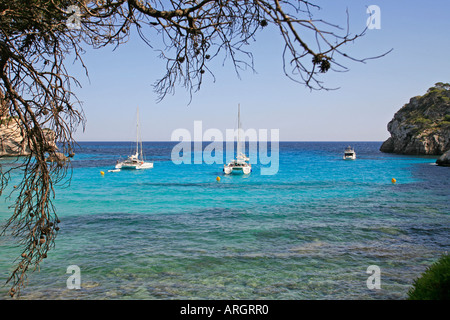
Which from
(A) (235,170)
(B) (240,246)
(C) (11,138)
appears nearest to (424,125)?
(A) (235,170)

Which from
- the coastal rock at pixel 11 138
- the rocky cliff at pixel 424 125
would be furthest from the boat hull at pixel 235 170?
the rocky cliff at pixel 424 125

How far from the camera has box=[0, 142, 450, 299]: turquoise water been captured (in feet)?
34.6

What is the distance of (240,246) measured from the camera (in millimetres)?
15055

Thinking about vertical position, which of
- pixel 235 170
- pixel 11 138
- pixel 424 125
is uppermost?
pixel 424 125

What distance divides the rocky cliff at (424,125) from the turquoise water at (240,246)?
203 ft

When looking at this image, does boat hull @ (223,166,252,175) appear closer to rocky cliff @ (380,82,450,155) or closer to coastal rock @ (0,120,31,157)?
coastal rock @ (0,120,31,157)

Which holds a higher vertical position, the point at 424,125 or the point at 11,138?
the point at 424,125

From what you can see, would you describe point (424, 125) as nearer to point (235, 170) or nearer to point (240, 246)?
point (235, 170)

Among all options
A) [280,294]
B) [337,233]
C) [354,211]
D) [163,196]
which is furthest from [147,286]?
[163,196]

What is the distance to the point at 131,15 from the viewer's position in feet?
12.5

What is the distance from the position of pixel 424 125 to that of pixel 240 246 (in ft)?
299

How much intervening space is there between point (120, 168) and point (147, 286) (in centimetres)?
4920

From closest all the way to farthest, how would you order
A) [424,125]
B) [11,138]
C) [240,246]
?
[11,138]
[240,246]
[424,125]

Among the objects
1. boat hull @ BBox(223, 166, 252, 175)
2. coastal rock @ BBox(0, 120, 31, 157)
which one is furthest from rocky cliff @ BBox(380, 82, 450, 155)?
coastal rock @ BBox(0, 120, 31, 157)
